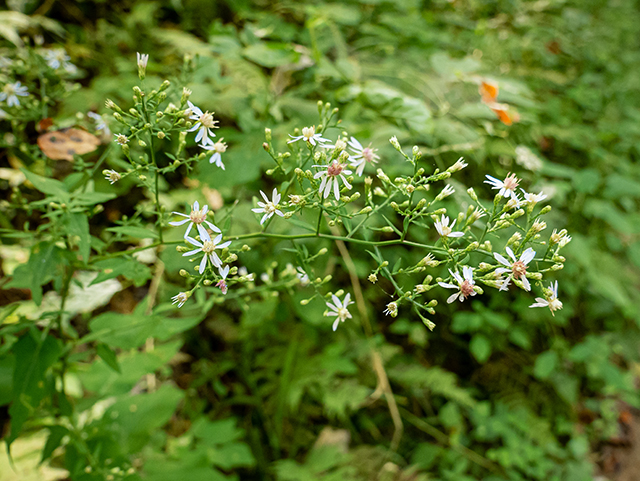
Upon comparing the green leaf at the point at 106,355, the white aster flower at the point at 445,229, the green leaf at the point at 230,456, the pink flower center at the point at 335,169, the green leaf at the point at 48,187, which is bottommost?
the green leaf at the point at 230,456

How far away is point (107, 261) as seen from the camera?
1185 mm

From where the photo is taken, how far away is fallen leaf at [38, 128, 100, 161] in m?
1.37

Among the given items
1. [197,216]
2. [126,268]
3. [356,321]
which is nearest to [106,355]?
[126,268]

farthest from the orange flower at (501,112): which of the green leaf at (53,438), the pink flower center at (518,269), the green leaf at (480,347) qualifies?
the green leaf at (53,438)

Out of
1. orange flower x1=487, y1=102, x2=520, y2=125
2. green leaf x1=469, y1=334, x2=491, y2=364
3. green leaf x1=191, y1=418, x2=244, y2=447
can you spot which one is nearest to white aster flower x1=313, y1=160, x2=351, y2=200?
green leaf x1=191, y1=418, x2=244, y2=447

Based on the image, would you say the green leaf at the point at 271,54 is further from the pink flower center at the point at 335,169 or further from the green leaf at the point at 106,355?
the green leaf at the point at 106,355

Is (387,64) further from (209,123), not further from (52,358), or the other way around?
(52,358)

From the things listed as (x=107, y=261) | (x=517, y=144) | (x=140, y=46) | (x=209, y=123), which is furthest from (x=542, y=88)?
(x=107, y=261)

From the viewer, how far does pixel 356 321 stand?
2.39 metres

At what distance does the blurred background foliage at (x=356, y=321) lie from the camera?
1.96m

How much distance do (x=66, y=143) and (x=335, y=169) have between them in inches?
38.2

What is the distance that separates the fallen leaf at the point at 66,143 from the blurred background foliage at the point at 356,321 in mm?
96

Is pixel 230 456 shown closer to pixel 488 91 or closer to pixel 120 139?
pixel 120 139

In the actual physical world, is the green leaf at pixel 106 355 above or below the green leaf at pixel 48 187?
below
